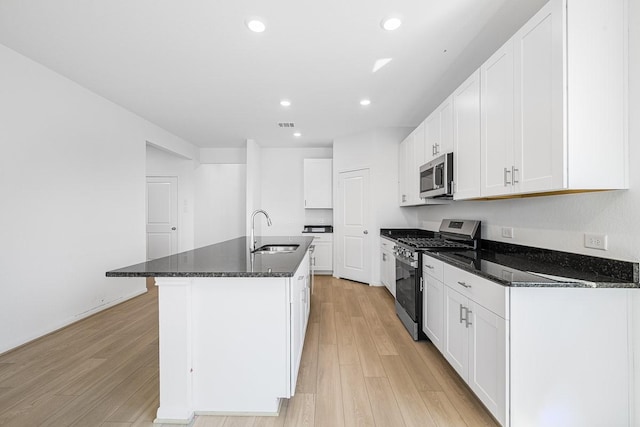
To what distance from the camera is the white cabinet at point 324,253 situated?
17.9 feet

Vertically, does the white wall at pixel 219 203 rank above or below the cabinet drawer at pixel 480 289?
above

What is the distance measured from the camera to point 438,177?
2.84 m

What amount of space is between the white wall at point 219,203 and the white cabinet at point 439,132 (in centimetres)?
446

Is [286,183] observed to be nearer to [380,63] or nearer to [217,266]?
[380,63]

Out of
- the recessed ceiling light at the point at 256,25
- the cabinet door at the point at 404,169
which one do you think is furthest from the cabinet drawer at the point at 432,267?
the recessed ceiling light at the point at 256,25

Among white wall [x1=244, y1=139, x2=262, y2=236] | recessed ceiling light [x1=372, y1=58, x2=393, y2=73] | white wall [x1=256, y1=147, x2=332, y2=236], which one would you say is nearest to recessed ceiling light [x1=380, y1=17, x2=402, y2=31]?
recessed ceiling light [x1=372, y1=58, x2=393, y2=73]

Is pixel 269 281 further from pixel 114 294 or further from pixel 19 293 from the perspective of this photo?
pixel 114 294

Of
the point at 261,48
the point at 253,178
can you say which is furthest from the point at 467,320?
the point at 253,178

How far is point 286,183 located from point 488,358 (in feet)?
16.1

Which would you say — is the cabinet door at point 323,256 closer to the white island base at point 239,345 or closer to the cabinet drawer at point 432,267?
the cabinet drawer at point 432,267

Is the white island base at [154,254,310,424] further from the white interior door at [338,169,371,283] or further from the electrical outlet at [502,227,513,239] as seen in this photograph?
the white interior door at [338,169,371,283]

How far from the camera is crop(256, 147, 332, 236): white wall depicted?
593 centimetres

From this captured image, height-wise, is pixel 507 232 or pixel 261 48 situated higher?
pixel 261 48

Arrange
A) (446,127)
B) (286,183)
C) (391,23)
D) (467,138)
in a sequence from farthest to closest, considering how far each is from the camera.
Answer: (286,183)
(446,127)
(467,138)
(391,23)
